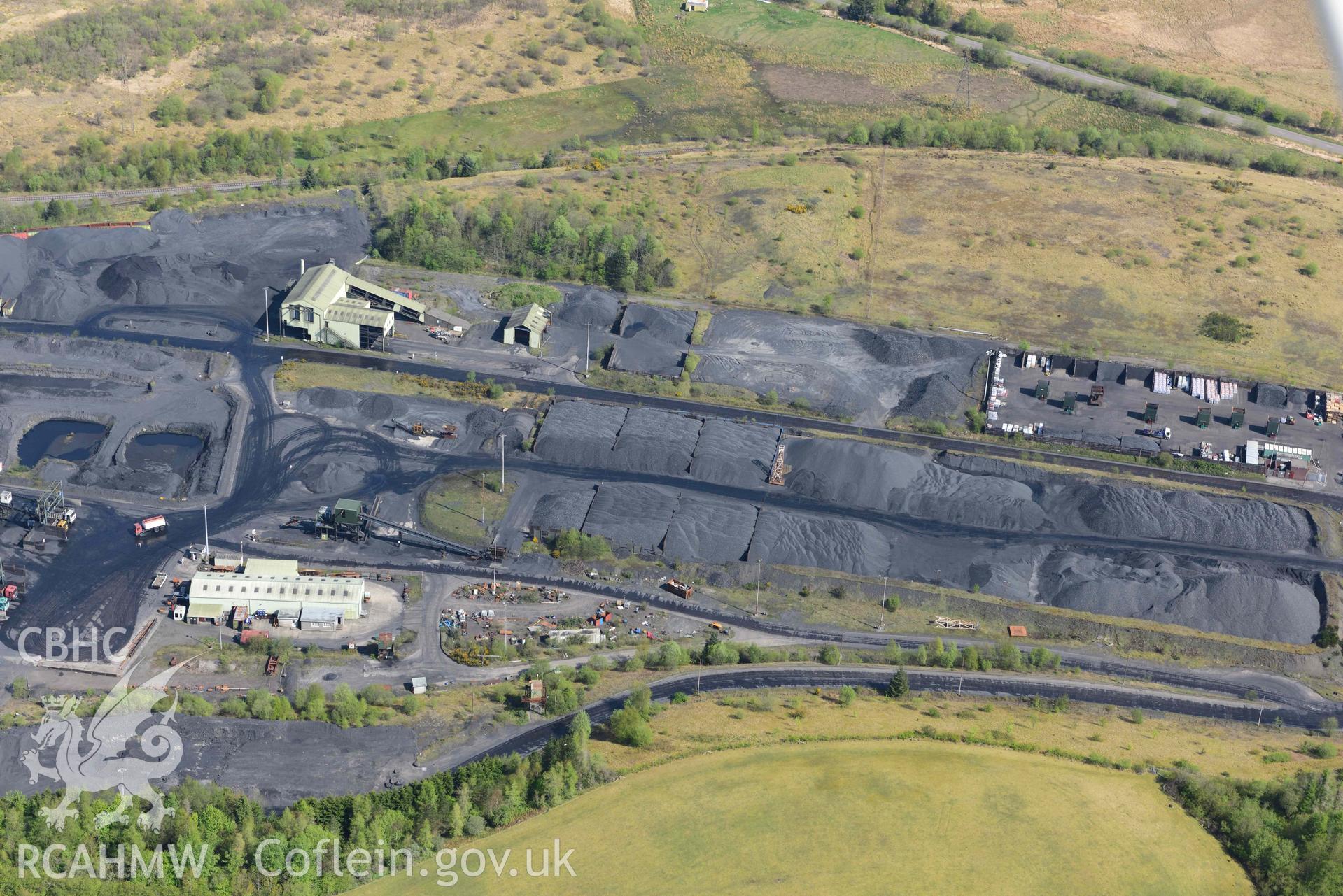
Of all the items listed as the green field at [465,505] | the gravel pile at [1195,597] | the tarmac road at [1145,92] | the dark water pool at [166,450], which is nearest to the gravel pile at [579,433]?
the green field at [465,505]

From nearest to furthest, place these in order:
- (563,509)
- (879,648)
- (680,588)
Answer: (879,648) < (680,588) < (563,509)

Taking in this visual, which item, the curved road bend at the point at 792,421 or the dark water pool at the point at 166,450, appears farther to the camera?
the curved road bend at the point at 792,421

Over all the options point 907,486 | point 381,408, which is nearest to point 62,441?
point 381,408

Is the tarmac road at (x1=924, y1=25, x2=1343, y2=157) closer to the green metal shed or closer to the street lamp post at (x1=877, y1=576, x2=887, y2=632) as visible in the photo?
the street lamp post at (x1=877, y1=576, x2=887, y2=632)

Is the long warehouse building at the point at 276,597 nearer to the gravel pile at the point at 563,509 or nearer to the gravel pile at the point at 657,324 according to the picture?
the gravel pile at the point at 563,509

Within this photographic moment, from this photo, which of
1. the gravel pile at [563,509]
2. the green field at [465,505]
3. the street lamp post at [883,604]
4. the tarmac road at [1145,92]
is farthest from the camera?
the tarmac road at [1145,92]

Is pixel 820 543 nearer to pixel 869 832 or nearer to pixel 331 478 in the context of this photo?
pixel 869 832

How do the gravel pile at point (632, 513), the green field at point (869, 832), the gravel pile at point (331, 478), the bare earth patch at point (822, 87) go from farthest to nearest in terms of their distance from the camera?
the bare earth patch at point (822, 87) < the gravel pile at point (331, 478) < the gravel pile at point (632, 513) < the green field at point (869, 832)
